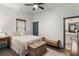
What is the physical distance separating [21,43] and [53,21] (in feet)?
2.02

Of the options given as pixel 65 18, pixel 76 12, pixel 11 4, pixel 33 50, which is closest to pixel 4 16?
pixel 11 4

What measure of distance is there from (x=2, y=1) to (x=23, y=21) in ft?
1.29

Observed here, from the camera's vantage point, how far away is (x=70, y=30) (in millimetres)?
1120

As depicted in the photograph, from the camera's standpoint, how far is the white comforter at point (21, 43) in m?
1.20

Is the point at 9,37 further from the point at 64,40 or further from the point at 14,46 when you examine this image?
the point at 64,40

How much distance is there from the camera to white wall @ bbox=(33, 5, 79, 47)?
121 centimetres

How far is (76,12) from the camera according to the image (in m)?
1.12

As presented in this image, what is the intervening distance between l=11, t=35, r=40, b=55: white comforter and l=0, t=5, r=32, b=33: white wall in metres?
0.16

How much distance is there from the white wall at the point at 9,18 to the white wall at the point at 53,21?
16 cm

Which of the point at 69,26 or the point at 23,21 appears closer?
the point at 69,26

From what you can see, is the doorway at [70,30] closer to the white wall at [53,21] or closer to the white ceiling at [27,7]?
the white wall at [53,21]

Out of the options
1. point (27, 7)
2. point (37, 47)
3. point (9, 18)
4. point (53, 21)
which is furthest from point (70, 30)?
point (9, 18)

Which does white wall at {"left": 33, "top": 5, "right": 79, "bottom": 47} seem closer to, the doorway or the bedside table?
the doorway

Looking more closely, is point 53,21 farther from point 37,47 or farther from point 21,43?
point 21,43
